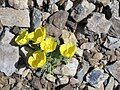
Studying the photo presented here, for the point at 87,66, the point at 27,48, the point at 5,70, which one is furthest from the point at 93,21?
the point at 5,70

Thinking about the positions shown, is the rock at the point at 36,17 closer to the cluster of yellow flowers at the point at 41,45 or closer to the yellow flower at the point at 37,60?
the cluster of yellow flowers at the point at 41,45

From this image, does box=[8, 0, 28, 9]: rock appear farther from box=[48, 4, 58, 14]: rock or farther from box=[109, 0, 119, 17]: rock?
box=[109, 0, 119, 17]: rock

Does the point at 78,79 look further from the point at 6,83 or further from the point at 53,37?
the point at 6,83

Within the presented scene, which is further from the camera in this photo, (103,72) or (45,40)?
(103,72)

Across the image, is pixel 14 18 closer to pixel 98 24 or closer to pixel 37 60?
pixel 37 60

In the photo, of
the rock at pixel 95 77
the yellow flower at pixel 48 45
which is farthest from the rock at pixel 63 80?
the yellow flower at pixel 48 45

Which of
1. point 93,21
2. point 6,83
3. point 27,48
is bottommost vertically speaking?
point 6,83

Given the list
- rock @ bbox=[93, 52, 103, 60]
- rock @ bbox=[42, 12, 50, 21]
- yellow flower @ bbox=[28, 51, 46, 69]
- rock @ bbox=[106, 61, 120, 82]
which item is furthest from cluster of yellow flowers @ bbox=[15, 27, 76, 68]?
rock @ bbox=[106, 61, 120, 82]

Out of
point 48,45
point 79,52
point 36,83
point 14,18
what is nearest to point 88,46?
point 79,52
